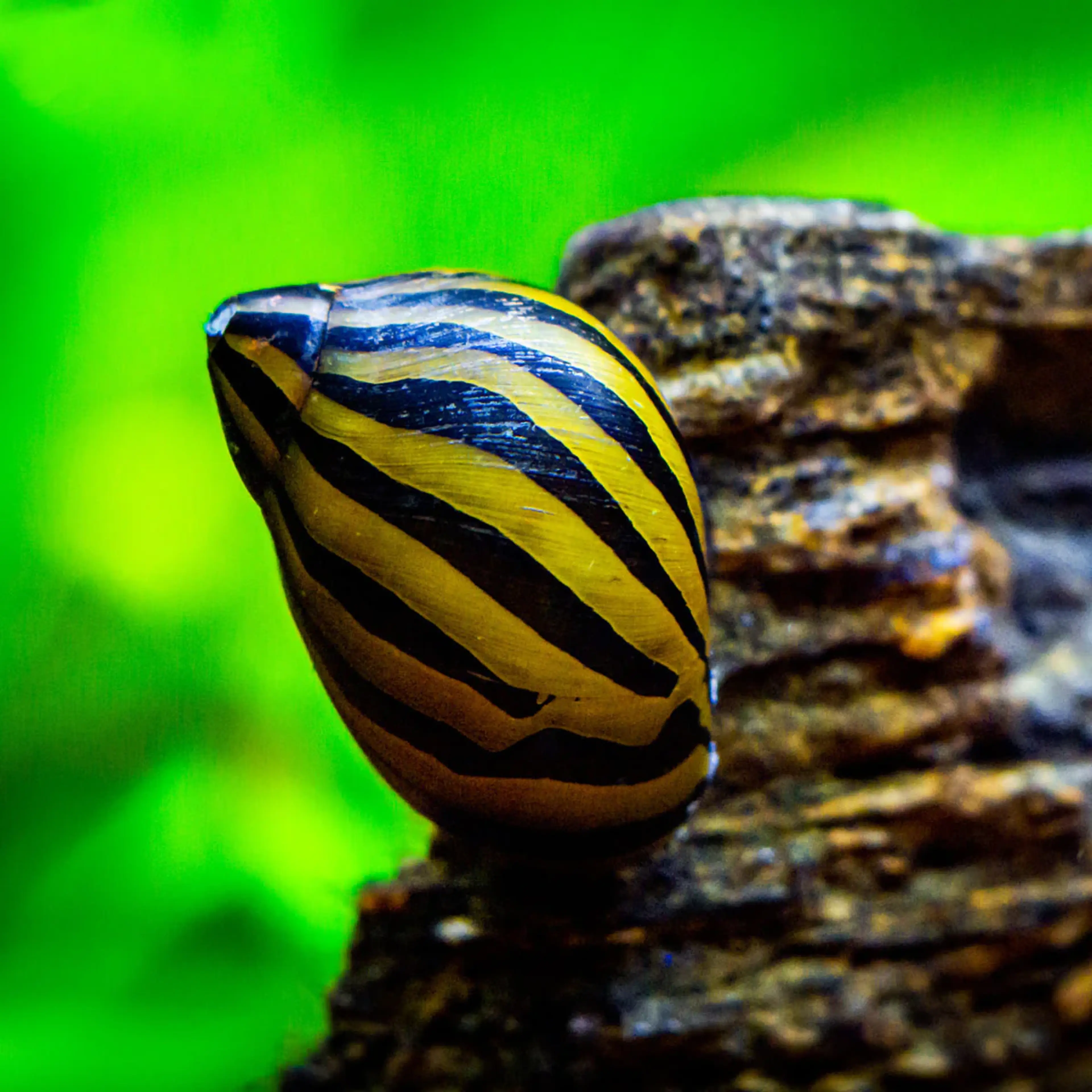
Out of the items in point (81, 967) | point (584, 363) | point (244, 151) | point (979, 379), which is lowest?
point (81, 967)

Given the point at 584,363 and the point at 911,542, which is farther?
the point at 911,542

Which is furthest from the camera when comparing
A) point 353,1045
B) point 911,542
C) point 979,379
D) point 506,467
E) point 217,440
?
point 217,440

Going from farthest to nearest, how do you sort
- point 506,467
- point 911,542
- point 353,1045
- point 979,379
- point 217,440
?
1. point 217,440
2. point 979,379
3. point 911,542
4. point 353,1045
5. point 506,467

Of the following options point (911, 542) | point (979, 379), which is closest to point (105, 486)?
point (911, 542)

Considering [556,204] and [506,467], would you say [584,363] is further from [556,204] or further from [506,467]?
[556,204]

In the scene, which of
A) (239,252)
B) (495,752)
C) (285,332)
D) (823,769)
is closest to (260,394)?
(285,332)

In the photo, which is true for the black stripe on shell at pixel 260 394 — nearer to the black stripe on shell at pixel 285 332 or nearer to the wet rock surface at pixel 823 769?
Result: the black stripe on shell at pixel 285 332

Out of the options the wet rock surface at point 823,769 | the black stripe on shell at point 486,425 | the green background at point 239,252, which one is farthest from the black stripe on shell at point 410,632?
the green background at point 239,252
